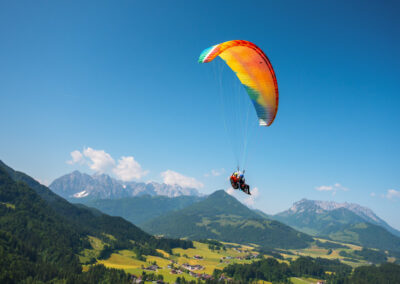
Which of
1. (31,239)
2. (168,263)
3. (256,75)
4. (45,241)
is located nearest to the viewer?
(256,75)

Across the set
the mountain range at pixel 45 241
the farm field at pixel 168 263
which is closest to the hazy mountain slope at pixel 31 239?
the mountain range at pixel 45 241

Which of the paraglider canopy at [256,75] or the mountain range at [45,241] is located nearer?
the paraglider canopy at [256,75]

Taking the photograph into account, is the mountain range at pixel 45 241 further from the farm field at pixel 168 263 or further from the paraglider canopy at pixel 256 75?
the paraglider canopy at pixel 256 75

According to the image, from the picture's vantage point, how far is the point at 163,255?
16525 cm

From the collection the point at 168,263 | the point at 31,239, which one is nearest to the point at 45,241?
the point at 31,239

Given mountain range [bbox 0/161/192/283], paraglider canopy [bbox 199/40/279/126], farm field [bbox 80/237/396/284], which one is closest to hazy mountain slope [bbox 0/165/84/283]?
mountain range [bbox 0/161/192/283]

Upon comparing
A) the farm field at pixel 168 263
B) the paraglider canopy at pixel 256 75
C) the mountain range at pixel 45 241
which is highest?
the paraglider canopy at pixel 256 75

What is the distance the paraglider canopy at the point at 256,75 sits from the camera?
72.7 feet

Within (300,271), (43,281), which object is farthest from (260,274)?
(43,281)

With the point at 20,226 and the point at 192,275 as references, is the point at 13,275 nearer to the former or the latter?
the point at 20,226

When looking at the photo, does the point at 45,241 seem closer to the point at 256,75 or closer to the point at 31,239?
the point at 31,239

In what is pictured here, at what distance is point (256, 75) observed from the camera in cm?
2384

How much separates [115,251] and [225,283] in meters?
75.8

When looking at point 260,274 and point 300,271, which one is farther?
point 300,271
